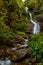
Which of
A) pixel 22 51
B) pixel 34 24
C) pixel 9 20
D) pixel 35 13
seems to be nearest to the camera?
pixel 22 51

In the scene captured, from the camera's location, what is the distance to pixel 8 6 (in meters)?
25.0

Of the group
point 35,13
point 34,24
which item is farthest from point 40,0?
point 34,24

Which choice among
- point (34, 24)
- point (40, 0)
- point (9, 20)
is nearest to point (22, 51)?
point (9, 20)

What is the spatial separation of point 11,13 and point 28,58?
11.8 m

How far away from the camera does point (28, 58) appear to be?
46.2 feet

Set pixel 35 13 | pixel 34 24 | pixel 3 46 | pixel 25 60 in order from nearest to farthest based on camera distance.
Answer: pixel 25 60, pixel 3 46, pixel 34 24, pixel 35 13

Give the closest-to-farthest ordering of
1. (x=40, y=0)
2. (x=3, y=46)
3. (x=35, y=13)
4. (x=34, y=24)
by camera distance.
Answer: (x=3, y=46), (x=34, y=24), (x=35, y=13), (x=40, y=0)

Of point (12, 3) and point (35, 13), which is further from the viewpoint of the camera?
point (35, 13)

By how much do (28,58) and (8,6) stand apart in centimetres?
1219

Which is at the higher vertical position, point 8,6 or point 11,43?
point 8,6

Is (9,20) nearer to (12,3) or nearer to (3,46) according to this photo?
(12,3)

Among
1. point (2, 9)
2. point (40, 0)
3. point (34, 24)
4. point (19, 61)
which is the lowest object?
point (19, 61)

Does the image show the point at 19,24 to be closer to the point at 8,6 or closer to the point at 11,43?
the point at 8,6

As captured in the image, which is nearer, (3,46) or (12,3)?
(3,46)
